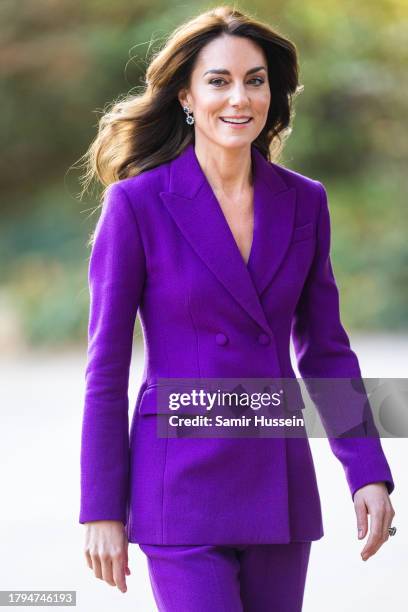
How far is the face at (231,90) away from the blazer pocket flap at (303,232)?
7.6 inches

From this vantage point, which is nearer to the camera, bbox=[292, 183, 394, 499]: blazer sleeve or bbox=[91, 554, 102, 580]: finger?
bbox=[91, 554, 102, 580]: finger

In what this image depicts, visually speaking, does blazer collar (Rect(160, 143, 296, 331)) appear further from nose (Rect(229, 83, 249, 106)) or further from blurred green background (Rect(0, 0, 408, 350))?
blurred green background (Rect(0, 0, 408, 350))

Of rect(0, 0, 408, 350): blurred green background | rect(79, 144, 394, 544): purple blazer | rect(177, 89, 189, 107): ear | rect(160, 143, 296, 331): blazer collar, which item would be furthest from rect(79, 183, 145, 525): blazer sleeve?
rect(0, 0, 408, 350): blurred green background

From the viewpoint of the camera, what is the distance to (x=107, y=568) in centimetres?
209

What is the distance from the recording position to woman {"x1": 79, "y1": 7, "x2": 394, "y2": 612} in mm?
2098

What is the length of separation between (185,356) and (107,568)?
39 cm

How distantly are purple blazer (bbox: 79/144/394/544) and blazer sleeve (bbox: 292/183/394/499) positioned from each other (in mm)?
63

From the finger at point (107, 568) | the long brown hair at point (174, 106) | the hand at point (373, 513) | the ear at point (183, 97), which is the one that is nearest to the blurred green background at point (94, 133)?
the long brown hair at point (174, 106)

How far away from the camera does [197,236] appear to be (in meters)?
2.18

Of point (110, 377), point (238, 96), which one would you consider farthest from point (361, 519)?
point (238, 96)

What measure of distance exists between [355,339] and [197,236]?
36.7 ft

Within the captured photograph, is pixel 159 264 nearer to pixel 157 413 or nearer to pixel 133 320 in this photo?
pixel 133 320

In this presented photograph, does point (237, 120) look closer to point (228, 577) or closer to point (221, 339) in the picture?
point (221, 339)

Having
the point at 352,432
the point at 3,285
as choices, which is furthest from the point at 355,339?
the point at 352,432
